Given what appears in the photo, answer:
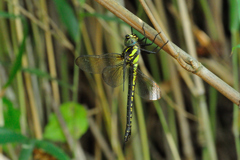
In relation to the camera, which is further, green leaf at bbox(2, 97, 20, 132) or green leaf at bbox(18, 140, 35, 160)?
green leaf at bbox(2, 97, 20, 132)

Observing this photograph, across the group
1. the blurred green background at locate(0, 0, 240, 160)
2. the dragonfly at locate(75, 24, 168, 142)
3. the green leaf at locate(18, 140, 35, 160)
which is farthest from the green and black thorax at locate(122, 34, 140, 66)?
the green leaf at locate(18, 140, 35, 160)

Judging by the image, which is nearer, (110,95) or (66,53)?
(110,95)

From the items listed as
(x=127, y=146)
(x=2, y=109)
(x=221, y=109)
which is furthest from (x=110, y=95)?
(x=221, y=109)

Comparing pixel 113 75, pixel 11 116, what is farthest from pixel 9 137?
pixel 113 75

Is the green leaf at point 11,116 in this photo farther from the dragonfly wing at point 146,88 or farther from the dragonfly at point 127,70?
the dragonfly wing at point 146,88

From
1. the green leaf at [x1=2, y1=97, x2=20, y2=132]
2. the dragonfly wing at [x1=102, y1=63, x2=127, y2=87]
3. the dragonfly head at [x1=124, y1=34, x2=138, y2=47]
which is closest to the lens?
the dragonfly head at [x1=124, y1=34, x2=138, y2=47]

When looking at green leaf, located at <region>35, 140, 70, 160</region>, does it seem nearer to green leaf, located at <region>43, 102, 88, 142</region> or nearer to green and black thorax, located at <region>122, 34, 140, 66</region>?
green leaf, located at <region>43, 102, 88, 142</region>

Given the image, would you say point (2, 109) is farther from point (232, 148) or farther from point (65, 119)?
point (232, 148)
